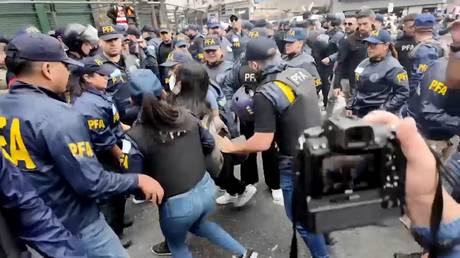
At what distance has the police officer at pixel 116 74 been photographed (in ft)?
13.1

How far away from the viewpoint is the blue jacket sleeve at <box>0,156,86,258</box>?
156cm

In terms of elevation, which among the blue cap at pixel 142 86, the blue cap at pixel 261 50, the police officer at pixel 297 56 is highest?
the blue cap at pixel 261 50

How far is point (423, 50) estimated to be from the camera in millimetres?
4305

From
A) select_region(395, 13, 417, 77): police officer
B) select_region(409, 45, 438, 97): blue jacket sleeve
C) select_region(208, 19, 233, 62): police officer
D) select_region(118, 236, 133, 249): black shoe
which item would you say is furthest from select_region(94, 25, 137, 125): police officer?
select_region(395, 13, 417, 77): police officer

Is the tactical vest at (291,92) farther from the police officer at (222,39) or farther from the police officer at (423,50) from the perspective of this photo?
the police officer at (222,39)

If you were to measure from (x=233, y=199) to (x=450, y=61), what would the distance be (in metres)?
2.59

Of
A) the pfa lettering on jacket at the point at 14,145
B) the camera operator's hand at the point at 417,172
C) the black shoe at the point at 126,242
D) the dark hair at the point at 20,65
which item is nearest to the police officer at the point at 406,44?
the black shoe at the point at 126,242

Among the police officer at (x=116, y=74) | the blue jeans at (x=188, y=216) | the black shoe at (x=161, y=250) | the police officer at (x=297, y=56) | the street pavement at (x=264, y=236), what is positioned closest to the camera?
the blue jeans at (x=188, y=216)

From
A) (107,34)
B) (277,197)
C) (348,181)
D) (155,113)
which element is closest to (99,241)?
(155,113)

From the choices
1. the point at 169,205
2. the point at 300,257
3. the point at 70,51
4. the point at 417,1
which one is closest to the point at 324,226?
the point at 169,205

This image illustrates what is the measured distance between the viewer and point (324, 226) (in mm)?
1147

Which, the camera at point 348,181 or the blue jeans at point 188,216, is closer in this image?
the camera at point 348,181

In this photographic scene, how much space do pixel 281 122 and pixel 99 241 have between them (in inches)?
58.3

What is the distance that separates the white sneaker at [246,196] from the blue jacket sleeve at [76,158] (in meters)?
2.20
